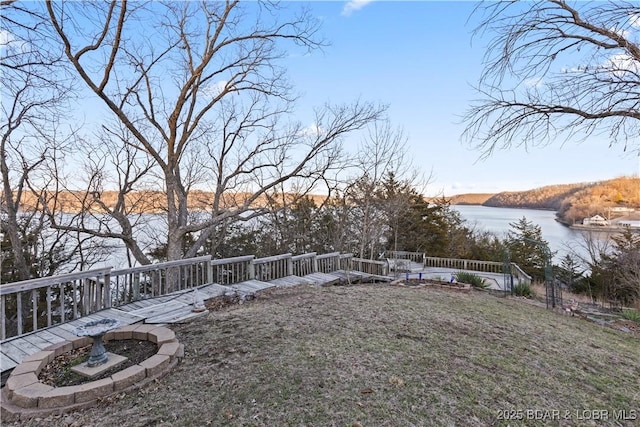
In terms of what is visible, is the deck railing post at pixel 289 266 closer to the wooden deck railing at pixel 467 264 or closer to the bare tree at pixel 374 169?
the bare tree at pixel 374 169

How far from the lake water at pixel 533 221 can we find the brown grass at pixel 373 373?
1743cm

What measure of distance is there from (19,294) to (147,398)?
2.54m

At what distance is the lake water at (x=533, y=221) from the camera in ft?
64.6

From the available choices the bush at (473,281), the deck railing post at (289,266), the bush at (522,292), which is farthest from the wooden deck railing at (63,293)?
the bush at (522,292)

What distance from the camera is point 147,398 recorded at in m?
2.60

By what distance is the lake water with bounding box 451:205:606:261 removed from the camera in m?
19.7

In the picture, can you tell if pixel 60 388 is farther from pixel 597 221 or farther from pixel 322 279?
pixel 597 221

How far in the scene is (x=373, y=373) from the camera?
3.03 metres

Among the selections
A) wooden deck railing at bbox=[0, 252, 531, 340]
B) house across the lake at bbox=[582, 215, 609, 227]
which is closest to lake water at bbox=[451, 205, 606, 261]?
house across the lake at bbox=[582, 215, 609, 227]

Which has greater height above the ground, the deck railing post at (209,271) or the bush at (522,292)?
the deck railing post at (209,271)

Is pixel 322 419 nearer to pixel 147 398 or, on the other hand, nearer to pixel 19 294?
pixel 147 398

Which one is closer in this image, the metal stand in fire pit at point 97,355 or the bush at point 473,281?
the metal stand in fire pit at point 97,355

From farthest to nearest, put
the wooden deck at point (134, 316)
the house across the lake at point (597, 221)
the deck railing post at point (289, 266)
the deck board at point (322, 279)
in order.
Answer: the house across the lake at point (597, 221), the deck railing post at point (289, 266), the deck board at point (322, 279), the wooden deck at point (134, 316)

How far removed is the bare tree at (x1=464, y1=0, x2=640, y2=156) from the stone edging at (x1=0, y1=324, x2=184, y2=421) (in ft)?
15.0
